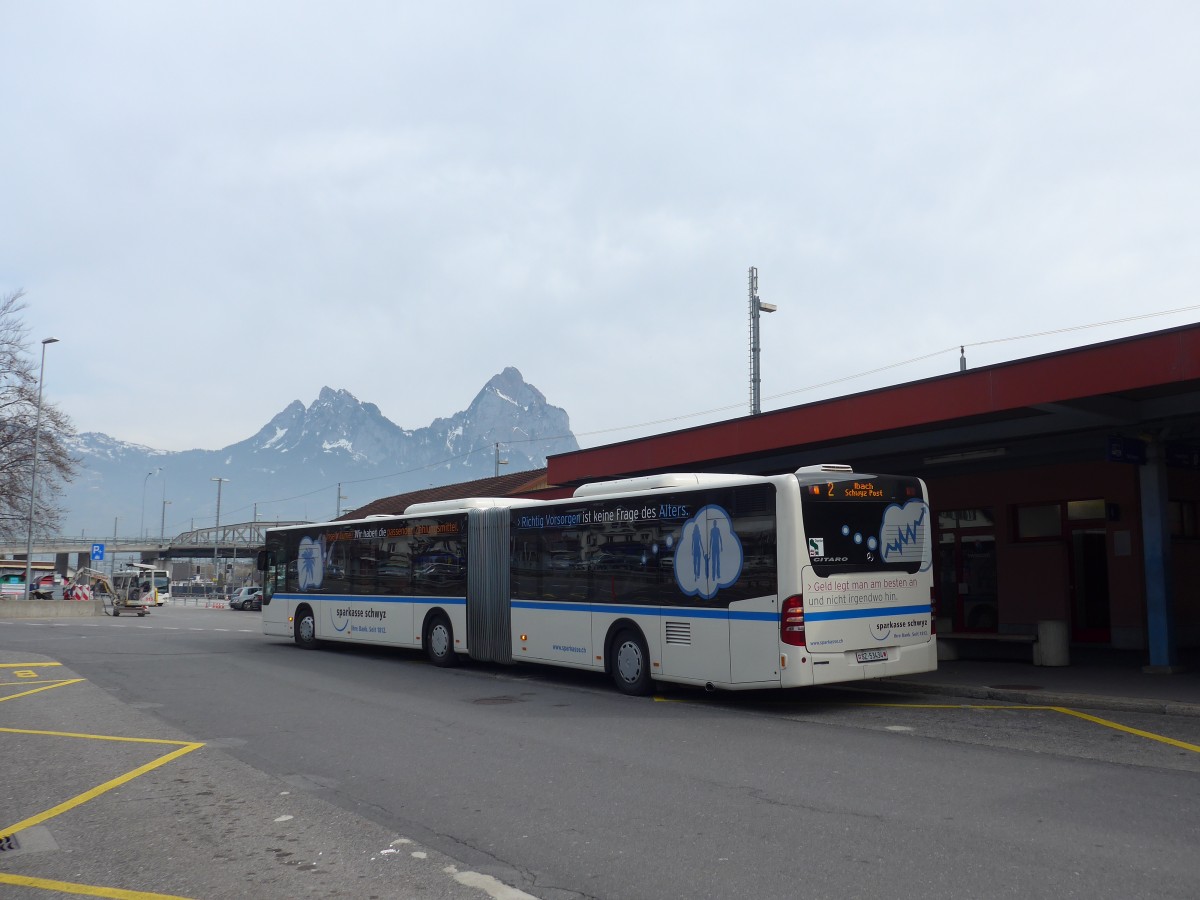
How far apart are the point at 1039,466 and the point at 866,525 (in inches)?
360

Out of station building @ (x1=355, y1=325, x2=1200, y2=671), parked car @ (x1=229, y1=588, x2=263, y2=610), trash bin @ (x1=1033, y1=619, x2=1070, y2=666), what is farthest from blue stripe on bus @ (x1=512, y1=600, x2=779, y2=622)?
parked car @ (x1=229, y1=588, x2=263, y2=610)

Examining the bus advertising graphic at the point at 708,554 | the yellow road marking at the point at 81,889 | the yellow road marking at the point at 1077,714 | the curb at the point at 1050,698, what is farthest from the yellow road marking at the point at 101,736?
the curb at the point at 1050,698

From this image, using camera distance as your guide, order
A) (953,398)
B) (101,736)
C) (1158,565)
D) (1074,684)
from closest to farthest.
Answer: (101,736)
(1074,684)
(953,398)
(1158,565)

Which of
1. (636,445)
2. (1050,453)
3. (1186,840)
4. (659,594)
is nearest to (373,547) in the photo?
(636,445)

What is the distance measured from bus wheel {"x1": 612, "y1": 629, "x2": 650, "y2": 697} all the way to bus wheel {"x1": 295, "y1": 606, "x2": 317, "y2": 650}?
1050 cm

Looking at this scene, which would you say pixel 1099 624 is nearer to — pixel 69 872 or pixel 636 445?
pixel 636 445

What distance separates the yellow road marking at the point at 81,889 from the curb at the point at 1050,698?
10.5m

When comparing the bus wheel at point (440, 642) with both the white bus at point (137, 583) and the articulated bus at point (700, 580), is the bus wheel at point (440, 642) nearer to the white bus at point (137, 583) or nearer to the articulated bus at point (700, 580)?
the articulated bus at point (700, 580)

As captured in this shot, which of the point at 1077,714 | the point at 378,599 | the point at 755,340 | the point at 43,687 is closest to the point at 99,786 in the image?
the point at 43,687

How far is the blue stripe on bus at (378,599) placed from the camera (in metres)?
18.3

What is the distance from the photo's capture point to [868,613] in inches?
486

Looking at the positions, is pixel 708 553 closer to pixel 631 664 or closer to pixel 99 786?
pixel 631 664

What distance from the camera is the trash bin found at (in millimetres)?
15570

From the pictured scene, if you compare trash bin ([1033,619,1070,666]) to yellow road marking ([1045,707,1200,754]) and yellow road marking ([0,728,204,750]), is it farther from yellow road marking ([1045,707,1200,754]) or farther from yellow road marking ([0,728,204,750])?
yellow road marking ([0,728,204,750])
